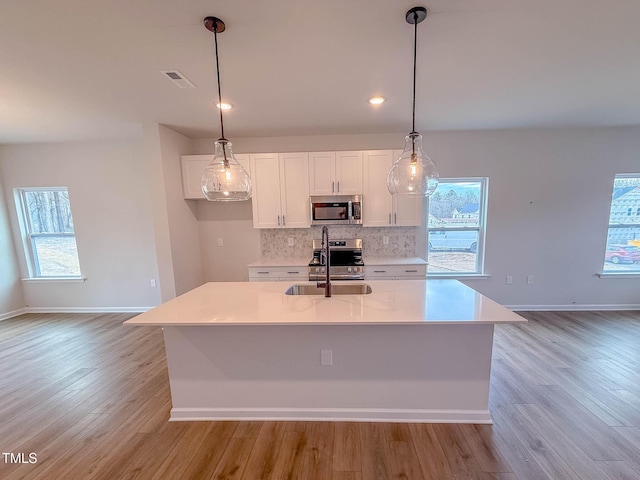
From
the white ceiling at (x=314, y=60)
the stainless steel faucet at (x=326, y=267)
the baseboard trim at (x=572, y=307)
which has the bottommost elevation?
the baseboard trim at (x=572, y=307)

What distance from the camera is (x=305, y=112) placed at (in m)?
2.84

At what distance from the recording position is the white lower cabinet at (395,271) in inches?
132

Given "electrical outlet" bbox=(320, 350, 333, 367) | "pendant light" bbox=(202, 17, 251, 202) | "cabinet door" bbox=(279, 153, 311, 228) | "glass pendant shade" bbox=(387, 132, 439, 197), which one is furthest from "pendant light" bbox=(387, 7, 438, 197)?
"cabinet door" bbox=(279, 153, 311, 228)

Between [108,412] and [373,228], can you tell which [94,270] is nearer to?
[108,412]

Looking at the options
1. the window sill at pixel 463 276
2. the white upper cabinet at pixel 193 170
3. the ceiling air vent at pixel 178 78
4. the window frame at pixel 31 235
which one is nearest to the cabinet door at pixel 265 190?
the white upper cabinet at pixel 193 170

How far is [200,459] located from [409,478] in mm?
1265

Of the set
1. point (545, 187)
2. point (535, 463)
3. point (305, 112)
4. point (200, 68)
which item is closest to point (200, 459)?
point (535, 463)

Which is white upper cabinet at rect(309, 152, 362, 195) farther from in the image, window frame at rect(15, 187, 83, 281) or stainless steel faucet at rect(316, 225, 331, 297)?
window frame at rect(15, 187, 83, 281)

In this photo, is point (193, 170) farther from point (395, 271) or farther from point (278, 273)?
point (395, 271)

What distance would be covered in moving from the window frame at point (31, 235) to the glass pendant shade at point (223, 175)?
12.8 ft

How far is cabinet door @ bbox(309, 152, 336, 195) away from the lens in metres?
3.47

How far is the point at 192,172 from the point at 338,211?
2089 mm

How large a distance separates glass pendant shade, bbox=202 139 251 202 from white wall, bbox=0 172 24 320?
4672mm

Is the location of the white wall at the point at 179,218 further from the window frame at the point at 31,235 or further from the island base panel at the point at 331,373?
the window frame at the point at 31,235
